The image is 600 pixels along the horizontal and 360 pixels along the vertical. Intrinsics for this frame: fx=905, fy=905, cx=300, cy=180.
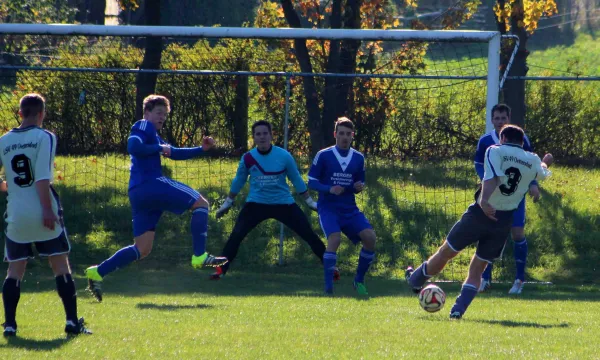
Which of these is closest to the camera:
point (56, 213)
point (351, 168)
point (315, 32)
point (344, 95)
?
point (56, 213)

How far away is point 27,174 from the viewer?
264 inches

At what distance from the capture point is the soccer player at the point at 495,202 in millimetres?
7766

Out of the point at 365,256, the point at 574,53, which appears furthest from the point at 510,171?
the point at 574,53

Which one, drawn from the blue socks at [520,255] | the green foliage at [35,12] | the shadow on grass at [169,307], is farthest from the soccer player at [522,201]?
the green foliage at [35,12]

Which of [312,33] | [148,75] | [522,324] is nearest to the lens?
[522,324]

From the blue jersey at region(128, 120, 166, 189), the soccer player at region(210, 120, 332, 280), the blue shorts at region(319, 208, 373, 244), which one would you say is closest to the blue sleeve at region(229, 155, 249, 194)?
the soccer player at region(210, 120, 332, 280)

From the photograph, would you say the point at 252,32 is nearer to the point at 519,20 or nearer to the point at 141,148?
the point at 141,148

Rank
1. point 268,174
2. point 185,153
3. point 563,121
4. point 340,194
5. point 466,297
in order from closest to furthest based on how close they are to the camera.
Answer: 1. point 466,297
2. point 185,153
3. point 340,194
4. point 268,174
5. point 563,121

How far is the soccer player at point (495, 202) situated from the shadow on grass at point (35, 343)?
3352 mm

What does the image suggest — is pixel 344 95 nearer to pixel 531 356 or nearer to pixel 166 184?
pixel 166 184

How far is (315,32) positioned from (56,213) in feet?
18.0

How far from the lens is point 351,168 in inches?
388

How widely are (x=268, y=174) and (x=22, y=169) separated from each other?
4.00 metres

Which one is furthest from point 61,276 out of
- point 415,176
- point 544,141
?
point 544,141
